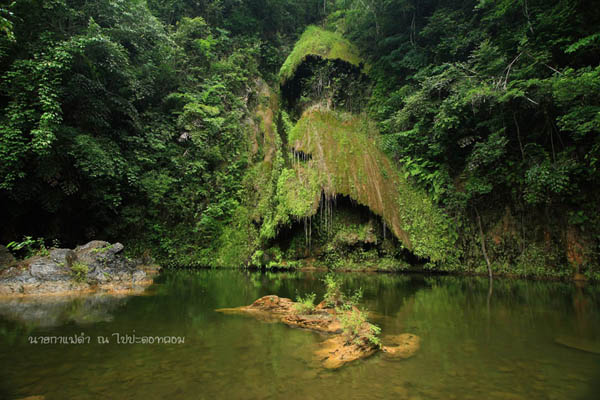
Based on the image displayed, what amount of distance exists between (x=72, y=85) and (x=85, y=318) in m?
8.95

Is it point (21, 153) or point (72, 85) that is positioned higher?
point (72, 85)

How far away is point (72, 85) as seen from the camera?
31.4ft

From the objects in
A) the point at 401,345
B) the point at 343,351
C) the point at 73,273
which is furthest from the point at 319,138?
the point at 343,351

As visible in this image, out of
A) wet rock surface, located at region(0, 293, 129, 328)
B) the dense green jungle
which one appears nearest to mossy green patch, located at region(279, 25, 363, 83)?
the dense green jungle

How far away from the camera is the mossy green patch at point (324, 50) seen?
15.4 meters

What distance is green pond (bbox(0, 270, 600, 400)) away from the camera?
2498mm

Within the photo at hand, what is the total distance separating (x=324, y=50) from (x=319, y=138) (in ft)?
19.9

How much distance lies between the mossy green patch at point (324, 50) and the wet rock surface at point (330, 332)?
1409 centimetres

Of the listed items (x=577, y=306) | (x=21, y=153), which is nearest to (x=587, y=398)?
(x=577, y=306)

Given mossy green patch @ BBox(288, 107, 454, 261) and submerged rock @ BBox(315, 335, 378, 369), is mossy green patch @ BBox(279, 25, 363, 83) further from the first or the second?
submerged rock @ BBox(315, 335, 378, 369)

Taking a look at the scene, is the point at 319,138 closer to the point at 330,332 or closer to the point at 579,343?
the point at 330,332

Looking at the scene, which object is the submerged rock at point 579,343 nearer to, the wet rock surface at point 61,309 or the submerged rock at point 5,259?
the wet rock surface at point 61,309

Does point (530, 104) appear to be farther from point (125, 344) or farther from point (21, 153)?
point (21, 153)

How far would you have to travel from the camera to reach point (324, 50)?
15.4 m
